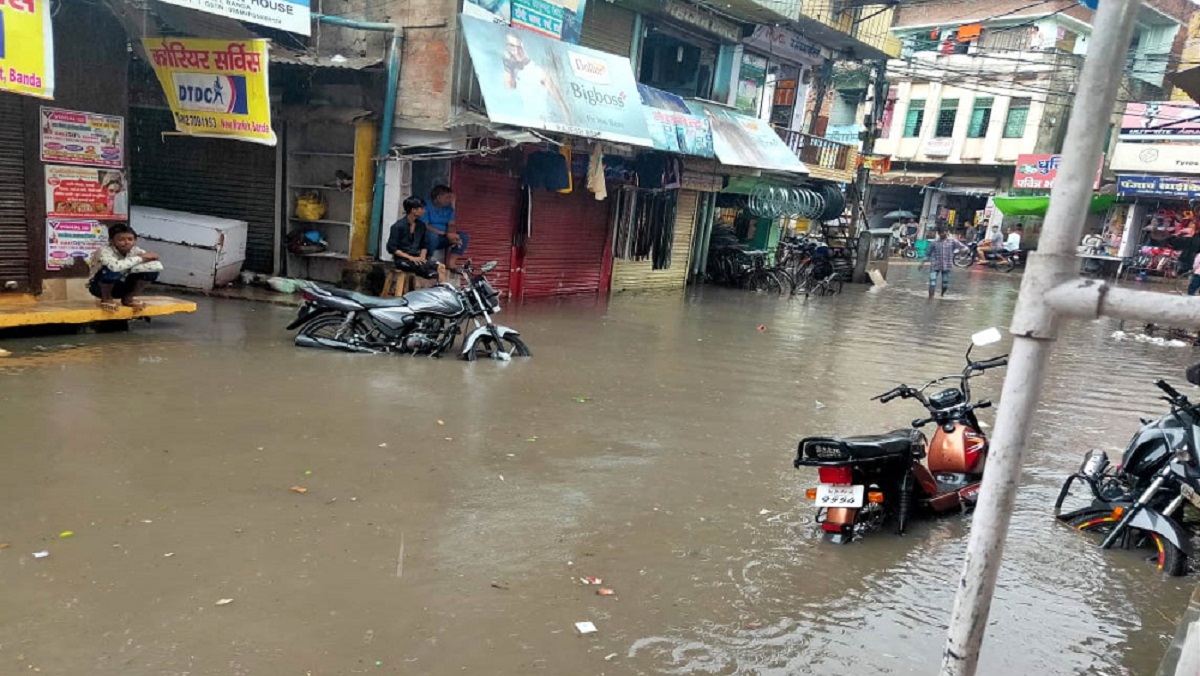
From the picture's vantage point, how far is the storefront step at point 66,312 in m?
7.51

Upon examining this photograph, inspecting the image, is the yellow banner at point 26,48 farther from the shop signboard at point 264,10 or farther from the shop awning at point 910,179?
the shop awning at point 910,179

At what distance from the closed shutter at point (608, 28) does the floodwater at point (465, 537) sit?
8378 mm

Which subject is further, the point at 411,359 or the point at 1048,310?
the point at 411,359

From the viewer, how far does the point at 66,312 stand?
7770 millimetres

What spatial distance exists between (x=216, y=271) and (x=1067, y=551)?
34.8ft

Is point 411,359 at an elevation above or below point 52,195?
below

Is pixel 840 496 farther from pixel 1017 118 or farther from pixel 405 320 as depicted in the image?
pixel 1017 118

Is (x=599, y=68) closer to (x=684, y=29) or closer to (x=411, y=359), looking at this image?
(x=684, y=29)

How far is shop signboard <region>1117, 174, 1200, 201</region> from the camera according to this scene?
27.8 metres

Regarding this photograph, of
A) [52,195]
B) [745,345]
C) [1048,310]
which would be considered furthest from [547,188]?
[1048,310]

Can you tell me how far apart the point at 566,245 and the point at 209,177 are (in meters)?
6.01

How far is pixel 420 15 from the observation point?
11.1 metres

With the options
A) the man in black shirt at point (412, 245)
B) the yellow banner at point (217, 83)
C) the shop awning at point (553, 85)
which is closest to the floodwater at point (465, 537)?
the man in black shirt at point (412, 245)

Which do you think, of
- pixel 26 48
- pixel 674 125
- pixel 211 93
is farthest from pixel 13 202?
pixel 674 125
